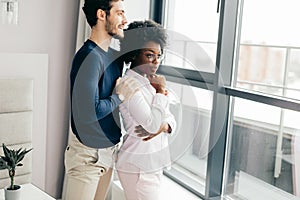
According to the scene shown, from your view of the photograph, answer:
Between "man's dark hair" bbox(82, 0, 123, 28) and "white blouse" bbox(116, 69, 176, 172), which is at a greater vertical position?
"man's dark hair" bbox(82, 0, 123, 28)

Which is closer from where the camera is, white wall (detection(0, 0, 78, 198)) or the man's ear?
the man's ear

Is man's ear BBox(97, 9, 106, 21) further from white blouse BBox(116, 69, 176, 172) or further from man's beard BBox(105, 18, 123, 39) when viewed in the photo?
white blouse BBox(116, 69, 176, 172)

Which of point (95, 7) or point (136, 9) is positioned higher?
point (136, 9)

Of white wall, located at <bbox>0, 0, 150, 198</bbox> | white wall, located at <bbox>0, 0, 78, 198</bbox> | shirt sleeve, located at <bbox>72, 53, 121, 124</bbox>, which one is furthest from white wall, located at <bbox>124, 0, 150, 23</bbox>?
shirt sleeve, located at <bbox>72, 53, 121, 124</bbox>

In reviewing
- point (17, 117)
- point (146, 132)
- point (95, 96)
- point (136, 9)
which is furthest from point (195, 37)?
point (17, 117)

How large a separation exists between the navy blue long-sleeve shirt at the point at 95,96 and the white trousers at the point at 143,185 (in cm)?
→ 20

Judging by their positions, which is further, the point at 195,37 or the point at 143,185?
the point at 195,37

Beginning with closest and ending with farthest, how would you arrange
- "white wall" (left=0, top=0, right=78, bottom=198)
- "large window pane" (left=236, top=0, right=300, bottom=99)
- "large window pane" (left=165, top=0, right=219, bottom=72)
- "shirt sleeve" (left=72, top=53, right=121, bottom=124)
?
"shirt sleeve" (left=72, top=53, right=121, bottom=124) < "large window pane" (left=236, top=0, right=300, bottom=99) < "large window pane" (left=165, top=0, right=219, bottom=72) < "white wall" (left=0, top=0, right=78, bottom=198)

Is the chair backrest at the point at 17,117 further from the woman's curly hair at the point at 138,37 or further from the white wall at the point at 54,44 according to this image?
the woman's curly hair at the point at 138,37

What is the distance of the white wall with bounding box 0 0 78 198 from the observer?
2.56 m

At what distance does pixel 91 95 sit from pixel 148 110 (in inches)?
10.4

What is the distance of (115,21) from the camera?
1.86m

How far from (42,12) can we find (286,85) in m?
1.66

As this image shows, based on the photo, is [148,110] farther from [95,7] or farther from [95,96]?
[95,7]
